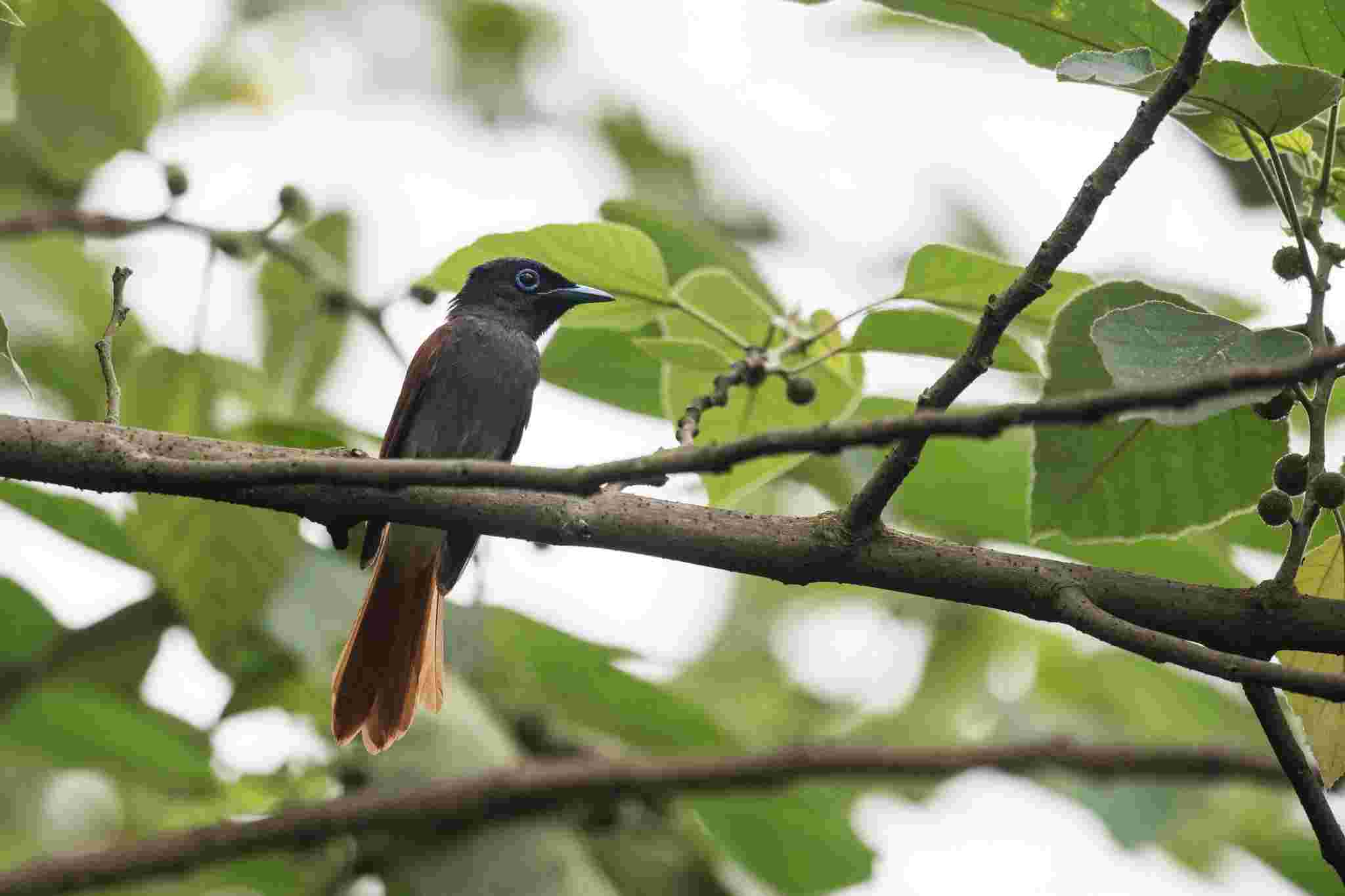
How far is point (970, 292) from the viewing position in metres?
2.93

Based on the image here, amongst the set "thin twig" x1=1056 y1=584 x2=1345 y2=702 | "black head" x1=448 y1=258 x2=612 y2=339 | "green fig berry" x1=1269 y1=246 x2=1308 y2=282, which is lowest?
"black head" x1=448 y1=258 x2=612 y2=339

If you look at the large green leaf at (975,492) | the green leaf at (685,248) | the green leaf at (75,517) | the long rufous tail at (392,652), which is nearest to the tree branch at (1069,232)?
the green leaf at (685,248)

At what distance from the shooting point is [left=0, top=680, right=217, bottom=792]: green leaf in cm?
410

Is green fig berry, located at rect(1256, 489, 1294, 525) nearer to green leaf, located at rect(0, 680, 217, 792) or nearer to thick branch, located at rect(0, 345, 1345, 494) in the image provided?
thick branch, located at rect(0, 345, 1345, 494)

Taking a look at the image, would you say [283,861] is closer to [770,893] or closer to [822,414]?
[770,893]

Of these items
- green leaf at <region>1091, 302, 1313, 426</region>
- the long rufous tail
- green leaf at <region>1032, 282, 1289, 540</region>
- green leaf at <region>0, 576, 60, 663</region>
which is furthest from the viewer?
green leaf at <region>0, 576, 60, 663</region>

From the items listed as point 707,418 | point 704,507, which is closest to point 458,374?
point 707,418

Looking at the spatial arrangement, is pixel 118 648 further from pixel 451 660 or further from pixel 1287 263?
pixel 1287 263

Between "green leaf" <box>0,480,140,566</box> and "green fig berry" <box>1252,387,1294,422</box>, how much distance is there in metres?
2.90

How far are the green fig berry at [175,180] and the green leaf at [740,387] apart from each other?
1403 millimetres

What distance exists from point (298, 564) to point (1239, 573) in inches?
93.7

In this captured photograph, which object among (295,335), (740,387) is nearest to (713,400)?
(740,387)

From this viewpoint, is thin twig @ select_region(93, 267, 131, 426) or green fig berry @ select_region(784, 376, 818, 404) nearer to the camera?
thin twig @ select_region(93, 267, 131, 426)

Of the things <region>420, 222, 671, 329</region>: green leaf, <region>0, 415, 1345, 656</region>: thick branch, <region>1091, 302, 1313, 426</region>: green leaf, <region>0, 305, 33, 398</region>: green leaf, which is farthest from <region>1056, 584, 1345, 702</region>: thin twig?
<region>0, 305, 33, 398</region>: green leaf
